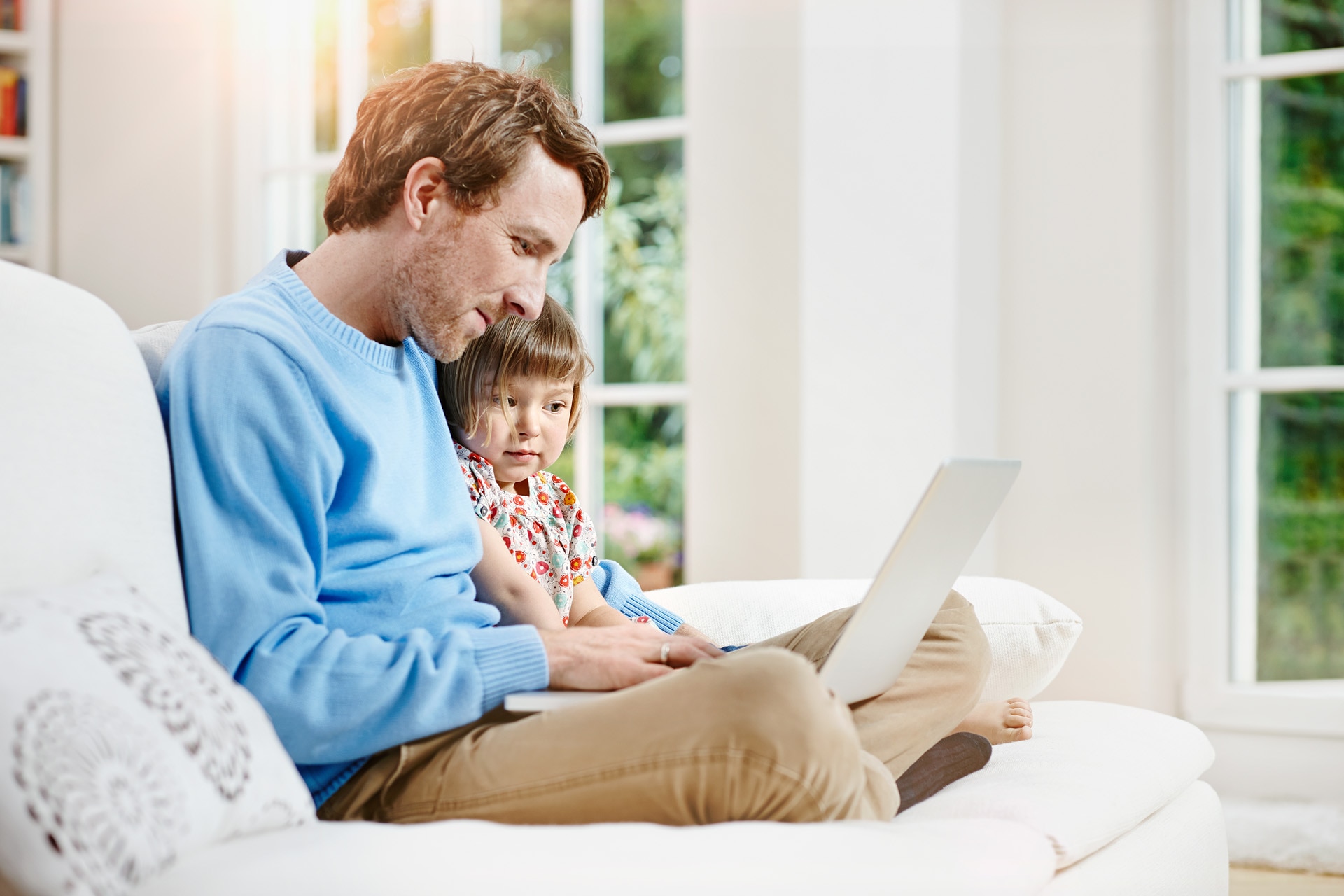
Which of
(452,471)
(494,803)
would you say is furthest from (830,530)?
(494,803)

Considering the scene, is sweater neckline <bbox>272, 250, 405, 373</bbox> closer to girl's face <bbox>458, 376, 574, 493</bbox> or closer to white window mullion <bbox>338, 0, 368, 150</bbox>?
girl's face <bbox>458, 376, 574, 493</bbox>

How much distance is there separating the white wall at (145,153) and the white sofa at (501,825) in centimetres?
334

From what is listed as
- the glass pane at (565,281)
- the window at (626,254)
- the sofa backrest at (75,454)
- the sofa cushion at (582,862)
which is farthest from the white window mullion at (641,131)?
the sofa cushion at (582,862)

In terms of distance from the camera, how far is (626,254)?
3766mm

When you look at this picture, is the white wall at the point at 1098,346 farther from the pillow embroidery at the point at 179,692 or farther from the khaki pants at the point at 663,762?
the pillow embroidery at the point at 179,692

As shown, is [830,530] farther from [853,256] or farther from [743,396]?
[853,256]

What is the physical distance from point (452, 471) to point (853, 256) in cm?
178

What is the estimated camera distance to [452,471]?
141 cm

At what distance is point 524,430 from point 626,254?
2.21 m

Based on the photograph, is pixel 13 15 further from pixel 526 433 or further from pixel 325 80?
pixel 526 433

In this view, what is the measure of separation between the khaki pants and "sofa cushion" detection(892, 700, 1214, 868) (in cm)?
13

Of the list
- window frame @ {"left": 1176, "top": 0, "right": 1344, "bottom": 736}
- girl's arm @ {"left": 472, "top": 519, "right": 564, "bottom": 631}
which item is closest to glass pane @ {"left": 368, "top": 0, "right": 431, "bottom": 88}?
window frame @ {"left": 1176, "top": 0, "right": 1344, "bottom": 736}

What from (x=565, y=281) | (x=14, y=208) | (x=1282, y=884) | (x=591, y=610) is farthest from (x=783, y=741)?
(x=14, y=208)

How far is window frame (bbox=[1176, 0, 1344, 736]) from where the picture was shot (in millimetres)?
2934
